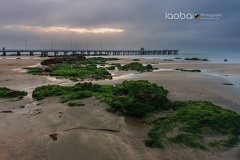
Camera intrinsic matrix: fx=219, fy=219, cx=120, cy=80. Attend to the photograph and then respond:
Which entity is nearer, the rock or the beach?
the beach

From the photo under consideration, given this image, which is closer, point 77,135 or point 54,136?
point 54,136

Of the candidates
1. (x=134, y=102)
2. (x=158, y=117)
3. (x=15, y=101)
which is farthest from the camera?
(x=15, y=101)

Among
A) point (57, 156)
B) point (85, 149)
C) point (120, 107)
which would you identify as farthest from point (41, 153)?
point (120, 107)

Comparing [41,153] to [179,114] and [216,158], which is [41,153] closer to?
[216,158]

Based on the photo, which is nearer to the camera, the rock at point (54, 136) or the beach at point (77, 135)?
the beach at point (77, 135)

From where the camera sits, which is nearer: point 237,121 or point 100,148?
point 100,148

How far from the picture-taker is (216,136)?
6457 millimetres

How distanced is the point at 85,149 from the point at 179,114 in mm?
3982

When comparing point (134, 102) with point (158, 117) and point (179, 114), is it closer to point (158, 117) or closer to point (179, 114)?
point (158, 117)

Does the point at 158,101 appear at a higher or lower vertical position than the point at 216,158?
higher

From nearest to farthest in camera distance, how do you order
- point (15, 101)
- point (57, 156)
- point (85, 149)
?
point (57, 156), point (85, 149), point (15, 101)

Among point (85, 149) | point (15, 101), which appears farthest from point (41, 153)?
point (15, 101)

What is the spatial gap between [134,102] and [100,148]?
3353 millimetres

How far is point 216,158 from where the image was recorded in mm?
5270
